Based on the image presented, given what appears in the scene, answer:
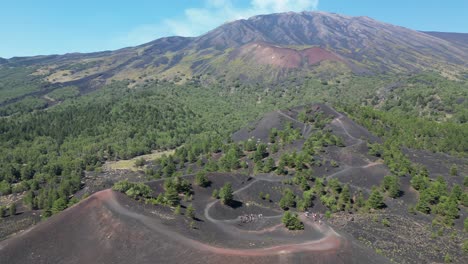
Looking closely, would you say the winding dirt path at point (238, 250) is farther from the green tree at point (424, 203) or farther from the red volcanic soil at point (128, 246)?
the green tree at point (424, 203)

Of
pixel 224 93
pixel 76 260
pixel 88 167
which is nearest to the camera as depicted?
pixel 76 260

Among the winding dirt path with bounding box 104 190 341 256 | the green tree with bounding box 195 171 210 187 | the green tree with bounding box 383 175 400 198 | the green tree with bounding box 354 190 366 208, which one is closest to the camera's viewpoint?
the winding dirt path with bounding box 104 190 341 256

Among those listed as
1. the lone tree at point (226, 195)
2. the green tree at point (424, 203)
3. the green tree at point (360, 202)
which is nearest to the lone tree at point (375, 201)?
the green tree at point (360, 202)

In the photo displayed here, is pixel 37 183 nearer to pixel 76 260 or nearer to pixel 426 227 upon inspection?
pixel 76 260

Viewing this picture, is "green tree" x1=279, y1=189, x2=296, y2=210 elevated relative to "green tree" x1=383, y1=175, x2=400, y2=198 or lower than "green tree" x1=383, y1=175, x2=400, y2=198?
lower

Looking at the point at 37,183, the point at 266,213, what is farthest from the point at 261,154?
the point at 37,183

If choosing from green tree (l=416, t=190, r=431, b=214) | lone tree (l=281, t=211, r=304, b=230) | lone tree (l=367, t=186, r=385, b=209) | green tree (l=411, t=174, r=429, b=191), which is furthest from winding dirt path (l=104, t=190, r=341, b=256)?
green tree (l=411, t=174, r=429, b=191)

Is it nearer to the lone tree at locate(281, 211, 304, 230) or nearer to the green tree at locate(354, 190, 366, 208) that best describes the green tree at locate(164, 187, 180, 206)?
the lone tree at locate(281, 211, 304, 230)
